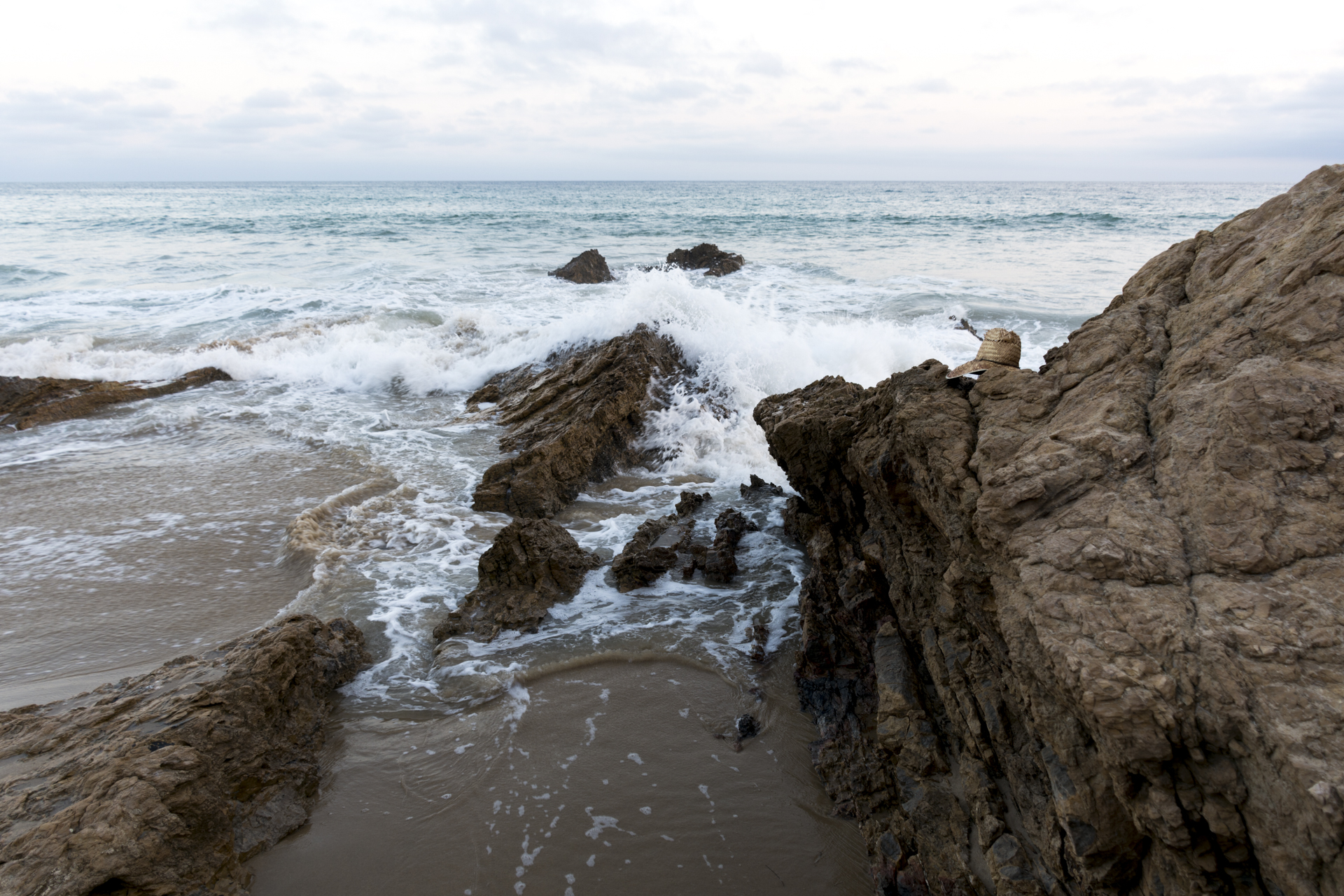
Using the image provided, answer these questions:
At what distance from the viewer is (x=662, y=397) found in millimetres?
8773

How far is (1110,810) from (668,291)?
9054mm

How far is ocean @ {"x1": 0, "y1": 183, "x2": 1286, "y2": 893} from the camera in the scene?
3.45 metres

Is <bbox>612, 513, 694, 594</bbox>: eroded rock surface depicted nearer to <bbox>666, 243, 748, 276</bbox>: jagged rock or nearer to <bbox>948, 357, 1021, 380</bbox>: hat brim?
<bbox>948, 357, 1021, 380</bbox>: hat brim

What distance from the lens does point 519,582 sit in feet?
17.3

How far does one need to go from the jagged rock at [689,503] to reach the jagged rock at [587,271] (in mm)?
15597

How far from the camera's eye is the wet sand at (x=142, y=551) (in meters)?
4.72

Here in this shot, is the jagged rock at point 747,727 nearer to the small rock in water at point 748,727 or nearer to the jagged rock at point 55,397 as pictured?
the small rock in water at point 748,727

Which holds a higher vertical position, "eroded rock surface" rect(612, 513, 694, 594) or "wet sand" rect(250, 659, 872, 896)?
"eroded rock surface" rect(612, 513, 694, 594)

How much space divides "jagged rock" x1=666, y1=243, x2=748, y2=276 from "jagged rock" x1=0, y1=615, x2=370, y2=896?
20.0 m

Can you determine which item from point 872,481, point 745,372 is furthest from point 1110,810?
point 745,372

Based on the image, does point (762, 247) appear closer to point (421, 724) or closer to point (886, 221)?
point (886, 221)

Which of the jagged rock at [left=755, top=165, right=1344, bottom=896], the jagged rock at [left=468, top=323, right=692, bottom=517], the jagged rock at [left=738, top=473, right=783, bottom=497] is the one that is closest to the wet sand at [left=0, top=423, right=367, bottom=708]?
the jagged rock at [left=468, top=323, right=692, bottom=517]

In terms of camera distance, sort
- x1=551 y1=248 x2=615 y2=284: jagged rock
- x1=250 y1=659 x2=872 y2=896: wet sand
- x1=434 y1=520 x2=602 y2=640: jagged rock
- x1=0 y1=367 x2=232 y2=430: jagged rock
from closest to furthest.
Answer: x1=250 y1=659 x2=872 y2=896: wet sand → x1=434 y1=520 x2=602 y2=640: jagged rock → x1=0 y1=367 x2=232 y2=430: jagged rock → x1=551 y1=248 x2=615 y2=284: jagged rock

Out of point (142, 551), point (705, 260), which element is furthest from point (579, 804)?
point (705, 260)
